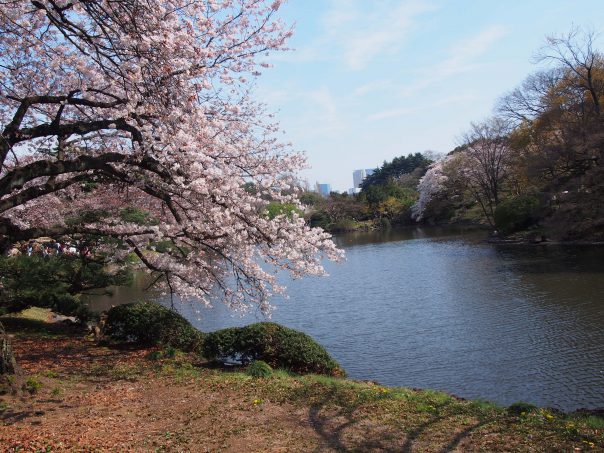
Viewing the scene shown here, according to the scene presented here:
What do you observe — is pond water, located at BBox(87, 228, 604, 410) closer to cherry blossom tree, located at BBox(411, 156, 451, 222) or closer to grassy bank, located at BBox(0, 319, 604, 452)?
grassy bank, located at BBox(0, 319, 604, 452)

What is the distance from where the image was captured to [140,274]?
3045cm

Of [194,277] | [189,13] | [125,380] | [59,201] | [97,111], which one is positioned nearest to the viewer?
[189,13]

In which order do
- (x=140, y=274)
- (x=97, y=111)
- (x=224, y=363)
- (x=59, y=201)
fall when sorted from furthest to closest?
(x=140, y=274) < (x=59, y=201) < (x=224, y=363) < (x=97, y=111)

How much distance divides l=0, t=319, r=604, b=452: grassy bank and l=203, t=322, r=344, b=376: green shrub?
835 millimetres

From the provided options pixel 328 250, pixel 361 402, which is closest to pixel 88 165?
pixel 328 250

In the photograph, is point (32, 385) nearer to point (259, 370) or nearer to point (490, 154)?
point (259, 370)

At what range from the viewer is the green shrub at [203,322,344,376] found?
25.9 feet

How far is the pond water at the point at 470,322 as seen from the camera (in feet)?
27.9

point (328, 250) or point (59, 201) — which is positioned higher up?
point (59, 201)

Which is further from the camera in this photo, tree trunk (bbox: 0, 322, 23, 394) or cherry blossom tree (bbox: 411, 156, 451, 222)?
cherry blossom tree (bbox: 411, 156, 451, 222)

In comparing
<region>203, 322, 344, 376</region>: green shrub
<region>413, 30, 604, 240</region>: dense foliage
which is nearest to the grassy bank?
<region>203, 322, 344, 376</region>: green shrub

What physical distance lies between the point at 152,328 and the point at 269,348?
96.8 inches

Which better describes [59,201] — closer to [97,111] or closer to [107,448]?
[97,111]

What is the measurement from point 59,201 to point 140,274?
2111cm
